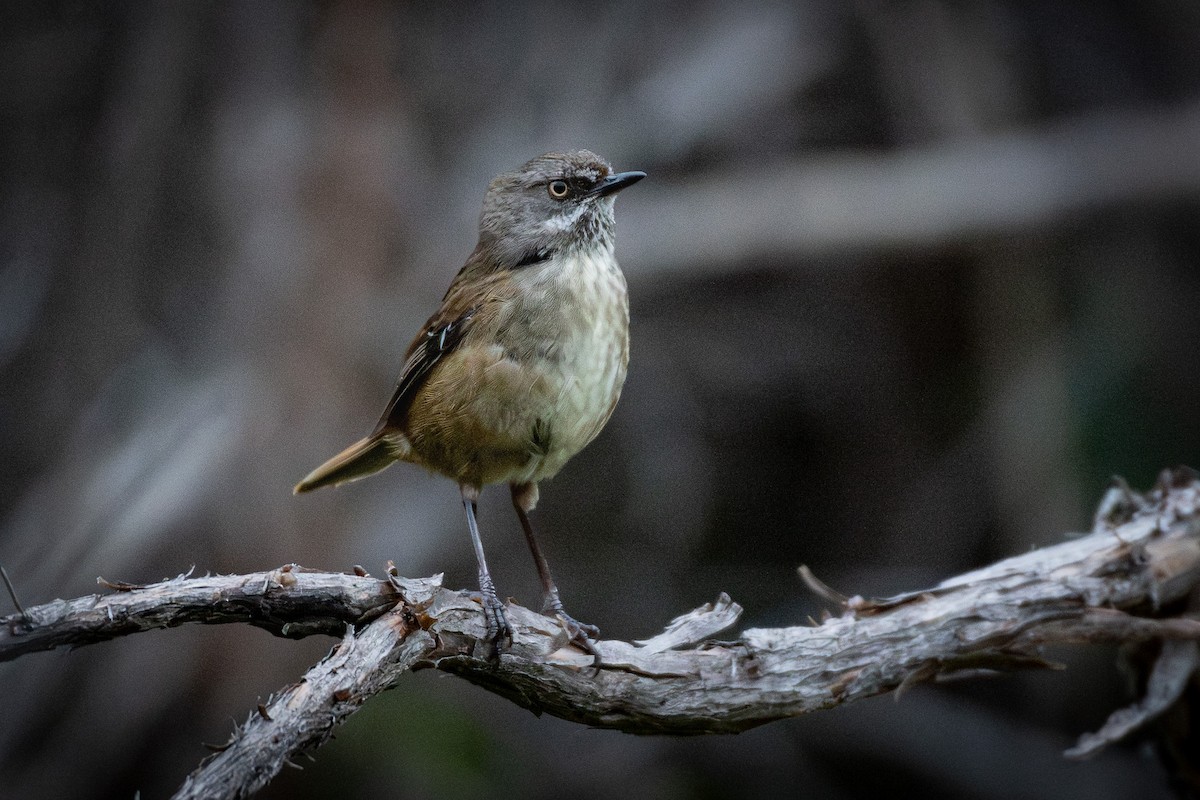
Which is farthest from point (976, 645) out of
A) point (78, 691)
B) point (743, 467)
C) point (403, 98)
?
point (403, 98)

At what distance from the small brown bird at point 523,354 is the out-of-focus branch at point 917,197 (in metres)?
3.27

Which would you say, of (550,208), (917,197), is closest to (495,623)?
(550,208)

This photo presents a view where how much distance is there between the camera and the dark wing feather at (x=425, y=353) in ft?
11.2

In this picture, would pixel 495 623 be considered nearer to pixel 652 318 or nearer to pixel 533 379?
pixel 533 379

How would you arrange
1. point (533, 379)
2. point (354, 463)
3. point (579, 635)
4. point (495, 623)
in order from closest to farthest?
1. point (495, 623)
2. point (579, 635)
3. point (533, 379)
4. point (354, 463)

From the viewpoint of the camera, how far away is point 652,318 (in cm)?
724

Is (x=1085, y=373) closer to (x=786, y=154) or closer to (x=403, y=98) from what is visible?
(x=786, y=154)

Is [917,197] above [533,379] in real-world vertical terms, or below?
above

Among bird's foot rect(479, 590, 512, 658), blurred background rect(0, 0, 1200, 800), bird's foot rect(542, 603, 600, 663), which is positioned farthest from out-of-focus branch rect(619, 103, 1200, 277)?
bird's foot rect(479, 590, 512, 658)

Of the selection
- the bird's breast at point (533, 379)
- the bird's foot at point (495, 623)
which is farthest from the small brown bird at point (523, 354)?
the bird's foot at point (495, 623)

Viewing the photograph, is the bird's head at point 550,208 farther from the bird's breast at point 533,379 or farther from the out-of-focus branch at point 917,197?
the out-of-focus branch at point 917,197

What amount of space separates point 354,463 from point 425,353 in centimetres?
48

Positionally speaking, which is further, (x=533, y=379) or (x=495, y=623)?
(x=533, y=379)

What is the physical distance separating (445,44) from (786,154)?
2.34 metres
